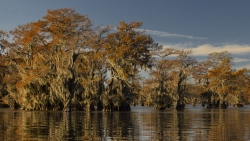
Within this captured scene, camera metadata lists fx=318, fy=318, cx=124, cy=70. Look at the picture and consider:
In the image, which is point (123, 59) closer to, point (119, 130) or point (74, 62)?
point (74, 62)

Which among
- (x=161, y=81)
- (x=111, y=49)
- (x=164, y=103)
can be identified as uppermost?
A: (x=111, y=49)

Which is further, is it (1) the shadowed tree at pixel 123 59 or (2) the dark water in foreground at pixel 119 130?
(1) the shadowed tree at pixel 123 59

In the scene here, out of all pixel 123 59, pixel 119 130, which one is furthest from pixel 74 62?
pixel 119 130

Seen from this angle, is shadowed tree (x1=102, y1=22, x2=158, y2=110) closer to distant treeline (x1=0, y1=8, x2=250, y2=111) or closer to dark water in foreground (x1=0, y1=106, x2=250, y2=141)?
distant treeline (x1=0, y1=8, x2=250, y2=111)

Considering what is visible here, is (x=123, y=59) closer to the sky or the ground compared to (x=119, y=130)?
closer to the sky

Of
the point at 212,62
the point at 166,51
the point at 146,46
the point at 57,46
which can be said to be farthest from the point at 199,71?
the point at 57,46

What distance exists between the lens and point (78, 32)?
142 ft

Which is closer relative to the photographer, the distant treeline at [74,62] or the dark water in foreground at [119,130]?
the dark water in foreground at [119,130]

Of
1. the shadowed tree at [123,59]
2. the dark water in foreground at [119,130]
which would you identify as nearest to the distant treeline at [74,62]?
the shadowed tree at [123,59]

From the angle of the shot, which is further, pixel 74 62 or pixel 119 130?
pixel 74 62

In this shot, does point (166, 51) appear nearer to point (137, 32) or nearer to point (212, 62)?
point (137, 32)

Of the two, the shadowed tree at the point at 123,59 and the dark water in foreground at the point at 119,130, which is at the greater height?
the shadowed tree at the point at 123,59

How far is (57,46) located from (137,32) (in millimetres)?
12070

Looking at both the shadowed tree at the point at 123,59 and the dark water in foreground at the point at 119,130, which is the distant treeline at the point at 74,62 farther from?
the dark water in foreground at the point at 119,130
